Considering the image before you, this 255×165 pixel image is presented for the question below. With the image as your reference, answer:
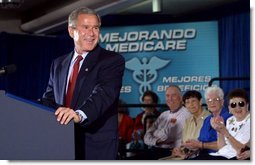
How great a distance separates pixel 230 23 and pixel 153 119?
0.79m

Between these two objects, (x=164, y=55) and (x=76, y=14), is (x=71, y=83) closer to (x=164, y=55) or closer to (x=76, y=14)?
(x=76, y=14)

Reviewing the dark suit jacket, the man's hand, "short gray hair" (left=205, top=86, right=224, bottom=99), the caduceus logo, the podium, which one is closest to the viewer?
the man's hand

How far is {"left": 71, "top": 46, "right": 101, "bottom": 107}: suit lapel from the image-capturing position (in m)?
3.52

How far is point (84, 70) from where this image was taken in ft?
11.7

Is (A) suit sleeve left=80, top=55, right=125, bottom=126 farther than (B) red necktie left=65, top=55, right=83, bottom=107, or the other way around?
(B) red necktie left=65, top=55, right=83, bottom=107

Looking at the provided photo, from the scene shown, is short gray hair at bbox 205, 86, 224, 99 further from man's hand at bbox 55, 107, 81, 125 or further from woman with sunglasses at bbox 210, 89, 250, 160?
man's hand at bbox 55, 107, 81, 125

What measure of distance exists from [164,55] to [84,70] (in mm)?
590

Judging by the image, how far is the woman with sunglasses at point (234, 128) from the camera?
376 centimetres

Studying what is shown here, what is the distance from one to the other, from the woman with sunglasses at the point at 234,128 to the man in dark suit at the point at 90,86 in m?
0.67

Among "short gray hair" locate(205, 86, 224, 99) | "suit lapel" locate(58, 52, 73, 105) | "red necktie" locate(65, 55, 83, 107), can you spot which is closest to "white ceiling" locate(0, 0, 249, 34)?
"suit lapel" locate(58, 52, 73, 105)

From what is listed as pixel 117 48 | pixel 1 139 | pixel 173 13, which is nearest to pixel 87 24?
pixel 117 48

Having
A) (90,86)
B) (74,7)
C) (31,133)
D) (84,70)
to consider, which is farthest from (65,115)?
(74,7)

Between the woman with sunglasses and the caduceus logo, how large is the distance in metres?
0.48

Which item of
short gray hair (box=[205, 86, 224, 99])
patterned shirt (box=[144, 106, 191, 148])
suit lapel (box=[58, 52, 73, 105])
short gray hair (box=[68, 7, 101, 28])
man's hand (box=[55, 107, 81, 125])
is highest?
short gray hair (box=[68, 7, 101, 28])
